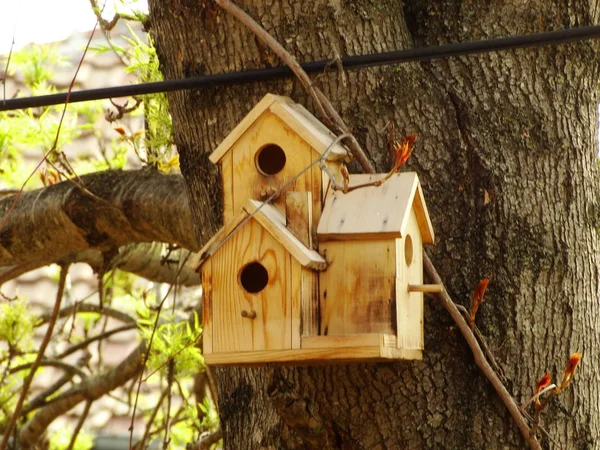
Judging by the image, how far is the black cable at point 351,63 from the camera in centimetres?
143

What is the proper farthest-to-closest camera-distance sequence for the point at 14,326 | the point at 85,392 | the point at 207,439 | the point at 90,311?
the point at 90,311 → the point at 85,392 → the point at 14,326 → the point at 207,439

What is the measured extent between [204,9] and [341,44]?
0.26 meters

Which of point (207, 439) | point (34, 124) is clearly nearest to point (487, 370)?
point (207, 439)

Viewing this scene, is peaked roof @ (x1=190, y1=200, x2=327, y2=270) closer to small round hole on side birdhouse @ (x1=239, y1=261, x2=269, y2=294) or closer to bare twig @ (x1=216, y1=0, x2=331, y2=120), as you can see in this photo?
small round hole on side birdhouse @ (x1=239, y1=261, x2=269, y2=294)

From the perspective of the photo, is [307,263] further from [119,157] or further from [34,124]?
[119,157]

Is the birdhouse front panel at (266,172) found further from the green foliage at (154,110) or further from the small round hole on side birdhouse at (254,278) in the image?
the green foliage at (154,110)

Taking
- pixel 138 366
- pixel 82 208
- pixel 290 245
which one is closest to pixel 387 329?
pixel 290 245

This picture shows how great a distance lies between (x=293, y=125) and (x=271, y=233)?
18 cm

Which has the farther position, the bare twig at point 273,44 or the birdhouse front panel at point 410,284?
the bare twig at point 273,44

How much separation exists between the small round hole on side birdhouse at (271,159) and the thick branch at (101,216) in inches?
32.9

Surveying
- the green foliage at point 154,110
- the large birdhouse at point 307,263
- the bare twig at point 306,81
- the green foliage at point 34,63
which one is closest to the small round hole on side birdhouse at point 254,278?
the large birdhouse at point 307,263

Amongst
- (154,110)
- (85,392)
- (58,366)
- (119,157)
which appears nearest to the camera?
(154,110)

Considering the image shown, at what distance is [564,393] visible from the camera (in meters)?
1.56

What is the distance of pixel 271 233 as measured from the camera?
1355 millimetres
